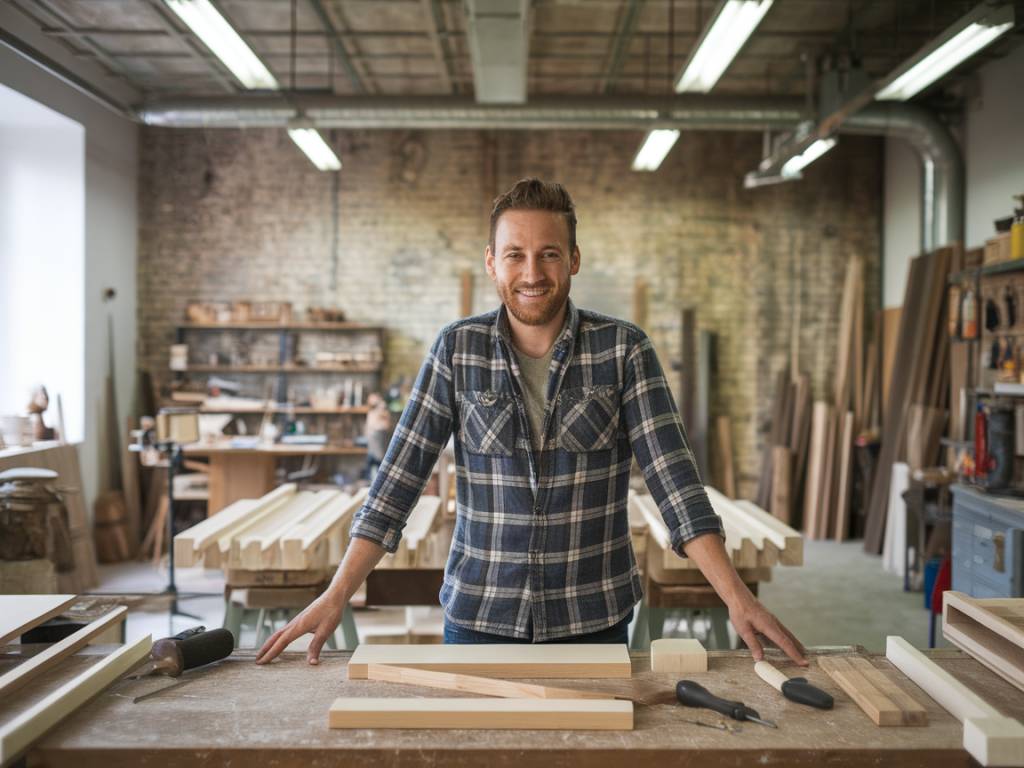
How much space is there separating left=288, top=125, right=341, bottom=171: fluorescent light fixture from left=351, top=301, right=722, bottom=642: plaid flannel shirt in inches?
181

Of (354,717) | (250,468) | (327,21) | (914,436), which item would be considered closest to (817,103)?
(914,436)

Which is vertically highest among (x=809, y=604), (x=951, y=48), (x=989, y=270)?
(x=951, y=48)

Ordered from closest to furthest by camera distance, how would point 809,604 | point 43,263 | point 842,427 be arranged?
point 809,604, point 43,263, point 842,427

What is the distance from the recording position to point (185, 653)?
1584 mm

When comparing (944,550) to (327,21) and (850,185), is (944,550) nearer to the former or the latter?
(850,185)

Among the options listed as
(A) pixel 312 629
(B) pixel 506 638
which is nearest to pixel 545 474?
(B) pixel 506 638

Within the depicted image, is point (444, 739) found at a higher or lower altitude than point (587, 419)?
lower

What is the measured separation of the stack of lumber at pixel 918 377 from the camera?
6387mm

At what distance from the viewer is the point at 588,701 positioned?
4.55 ft

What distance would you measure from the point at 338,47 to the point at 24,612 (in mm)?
6021

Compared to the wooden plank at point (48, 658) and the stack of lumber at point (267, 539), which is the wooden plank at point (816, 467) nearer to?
the stack of lumber at point (267, 539)

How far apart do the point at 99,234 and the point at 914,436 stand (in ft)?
23.8

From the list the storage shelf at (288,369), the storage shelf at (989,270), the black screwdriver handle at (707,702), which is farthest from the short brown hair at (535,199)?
the storage shelf at (288,369)

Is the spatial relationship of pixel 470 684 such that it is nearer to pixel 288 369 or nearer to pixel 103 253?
pixel 288 369
